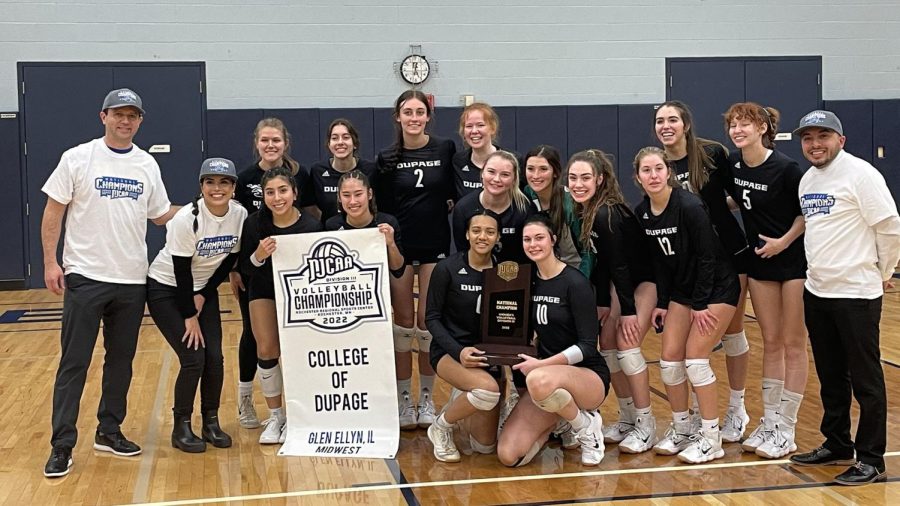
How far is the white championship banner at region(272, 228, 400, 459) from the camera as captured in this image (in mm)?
4773

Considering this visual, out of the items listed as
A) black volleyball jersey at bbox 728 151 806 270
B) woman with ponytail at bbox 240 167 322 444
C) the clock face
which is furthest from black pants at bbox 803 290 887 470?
the clock face

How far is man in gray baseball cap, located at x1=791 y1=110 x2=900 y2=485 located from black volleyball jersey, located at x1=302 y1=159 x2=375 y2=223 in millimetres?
2278

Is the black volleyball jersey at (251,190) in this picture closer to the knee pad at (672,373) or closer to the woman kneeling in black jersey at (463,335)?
the woman kneeling in black jersey at (463,335)

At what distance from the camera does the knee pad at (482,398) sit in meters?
4.33

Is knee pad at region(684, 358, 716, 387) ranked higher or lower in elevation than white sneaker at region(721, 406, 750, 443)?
higher

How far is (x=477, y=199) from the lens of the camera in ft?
15.4

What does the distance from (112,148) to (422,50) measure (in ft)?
26.2

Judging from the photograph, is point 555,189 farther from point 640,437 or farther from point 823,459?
point 823,459

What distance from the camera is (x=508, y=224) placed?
4.62 meters

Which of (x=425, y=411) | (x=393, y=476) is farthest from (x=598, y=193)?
(x=393, y=476)

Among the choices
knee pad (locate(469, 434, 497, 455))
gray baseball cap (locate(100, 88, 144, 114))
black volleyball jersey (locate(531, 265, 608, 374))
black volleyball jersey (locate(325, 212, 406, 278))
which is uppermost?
gray baseball cap (locate(100, 88, 144, 114))

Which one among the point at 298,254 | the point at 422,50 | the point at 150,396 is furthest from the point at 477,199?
the point at 422,50

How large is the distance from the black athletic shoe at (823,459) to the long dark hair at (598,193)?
143cm

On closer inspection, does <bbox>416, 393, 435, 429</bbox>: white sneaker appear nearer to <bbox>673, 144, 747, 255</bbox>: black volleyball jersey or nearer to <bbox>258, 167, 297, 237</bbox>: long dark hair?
<bbox>258, 167, 297, 237</bbox>: long dark hair
